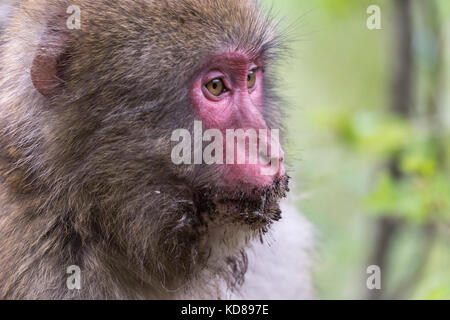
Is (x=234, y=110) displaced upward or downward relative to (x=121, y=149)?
upward

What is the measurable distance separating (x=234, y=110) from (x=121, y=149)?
0.64m

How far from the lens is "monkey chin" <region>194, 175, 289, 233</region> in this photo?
3709 millimetres

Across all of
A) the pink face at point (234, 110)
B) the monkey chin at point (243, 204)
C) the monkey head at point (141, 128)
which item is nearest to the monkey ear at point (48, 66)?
the monkey head at point (141, 128)

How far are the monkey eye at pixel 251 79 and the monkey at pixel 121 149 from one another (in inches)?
6.0

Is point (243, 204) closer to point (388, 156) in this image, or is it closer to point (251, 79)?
point (251, 79)

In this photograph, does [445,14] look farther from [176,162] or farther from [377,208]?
[176,162]

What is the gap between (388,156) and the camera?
279 inches

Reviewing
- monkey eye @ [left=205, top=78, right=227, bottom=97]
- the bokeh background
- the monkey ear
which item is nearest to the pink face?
monkey eye @ [left=205, top=78, right=227, bottom=97]

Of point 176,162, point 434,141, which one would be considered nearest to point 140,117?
point 176,162

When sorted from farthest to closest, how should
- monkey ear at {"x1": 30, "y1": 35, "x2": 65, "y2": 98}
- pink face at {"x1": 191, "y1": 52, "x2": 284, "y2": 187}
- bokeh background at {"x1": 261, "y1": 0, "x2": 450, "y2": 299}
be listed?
1. bokeh background at {"x1": 261, "y1": 0, "x2": 450, "y2": 299}
2. monkey ear at {"x1": 30, "y1": 35, "x2": 65, "y2": 98}
3. pink face at {"x1": 191, "y1": 52, "x2": 284, "y2": 187}

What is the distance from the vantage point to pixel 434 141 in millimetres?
5680

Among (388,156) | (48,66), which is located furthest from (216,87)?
(388,156)

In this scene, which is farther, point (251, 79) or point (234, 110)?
point (251, 79)

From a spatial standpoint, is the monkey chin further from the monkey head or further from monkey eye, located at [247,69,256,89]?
monkey eye, located at [247,69,256,89]
